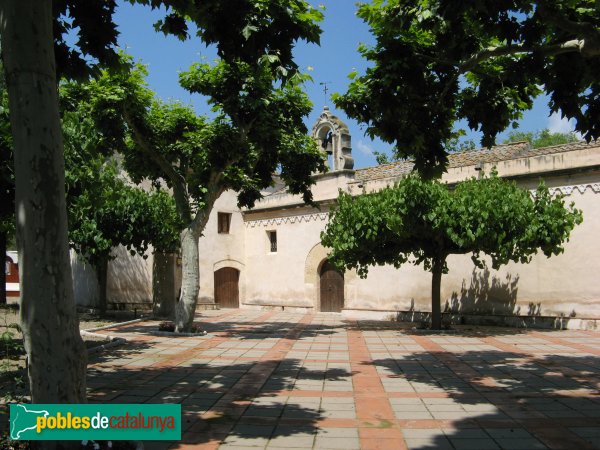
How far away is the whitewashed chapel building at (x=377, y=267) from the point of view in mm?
15539

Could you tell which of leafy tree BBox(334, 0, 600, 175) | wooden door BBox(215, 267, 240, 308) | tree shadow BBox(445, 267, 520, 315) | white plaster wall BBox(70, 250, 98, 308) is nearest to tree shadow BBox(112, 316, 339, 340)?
tree shadow BBox(445, 267, 520, 315)

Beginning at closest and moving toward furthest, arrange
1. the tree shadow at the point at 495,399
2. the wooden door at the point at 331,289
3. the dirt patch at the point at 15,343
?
1. the tree shadow at the point at 495,399
2. the dirt patch at the point at 15,343
3. the wooden door at the point at 331,289

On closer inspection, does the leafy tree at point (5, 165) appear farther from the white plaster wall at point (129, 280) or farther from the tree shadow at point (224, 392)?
the white plaster wall at point (129, 280)

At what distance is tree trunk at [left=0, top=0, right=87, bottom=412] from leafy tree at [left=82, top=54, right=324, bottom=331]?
8328 millimetres

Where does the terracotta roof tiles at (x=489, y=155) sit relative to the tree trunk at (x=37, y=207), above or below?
above

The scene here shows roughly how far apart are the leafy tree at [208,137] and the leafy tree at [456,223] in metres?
2.12

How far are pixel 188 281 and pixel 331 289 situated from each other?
9.73 m

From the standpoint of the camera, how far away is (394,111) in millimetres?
6770

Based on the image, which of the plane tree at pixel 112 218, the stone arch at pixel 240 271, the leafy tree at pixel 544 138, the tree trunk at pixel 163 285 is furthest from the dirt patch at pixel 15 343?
the leafy tree at pixel 544 138

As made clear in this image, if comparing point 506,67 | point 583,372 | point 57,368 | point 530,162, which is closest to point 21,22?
point 57,368

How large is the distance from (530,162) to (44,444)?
16.1 metres

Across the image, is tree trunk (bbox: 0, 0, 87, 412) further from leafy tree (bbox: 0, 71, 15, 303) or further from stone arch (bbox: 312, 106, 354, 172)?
stone arch (bbox: 312, 106, 354, 172)

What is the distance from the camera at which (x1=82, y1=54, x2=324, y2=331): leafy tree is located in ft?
41.3

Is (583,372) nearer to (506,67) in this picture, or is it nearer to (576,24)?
(506,67)
